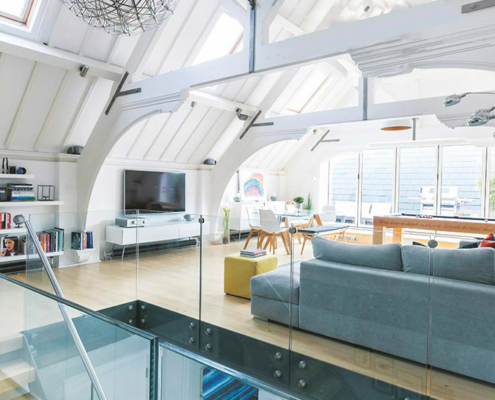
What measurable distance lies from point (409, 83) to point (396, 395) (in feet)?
25.4

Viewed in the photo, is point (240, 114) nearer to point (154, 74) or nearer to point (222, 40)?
point (222, 40)

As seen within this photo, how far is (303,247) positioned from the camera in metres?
3.21

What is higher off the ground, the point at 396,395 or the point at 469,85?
the point at 469,85

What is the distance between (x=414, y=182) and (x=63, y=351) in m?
8.87

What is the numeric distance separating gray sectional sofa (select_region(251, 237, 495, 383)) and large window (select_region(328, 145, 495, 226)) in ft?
23.0

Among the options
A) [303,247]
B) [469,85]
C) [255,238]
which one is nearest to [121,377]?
[303,247]

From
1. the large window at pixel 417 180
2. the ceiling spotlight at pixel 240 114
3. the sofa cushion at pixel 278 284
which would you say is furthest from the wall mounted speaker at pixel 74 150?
the large window at pixel 417 180

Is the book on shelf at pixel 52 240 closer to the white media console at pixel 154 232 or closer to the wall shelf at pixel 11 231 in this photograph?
the wall shelf at pixel 11 231

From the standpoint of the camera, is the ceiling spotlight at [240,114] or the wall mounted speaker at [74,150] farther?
the ceiling spotlight at [240,114]

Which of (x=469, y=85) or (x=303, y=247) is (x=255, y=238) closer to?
(x=303, y=247)

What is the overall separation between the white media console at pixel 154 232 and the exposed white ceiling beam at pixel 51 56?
2094 mm

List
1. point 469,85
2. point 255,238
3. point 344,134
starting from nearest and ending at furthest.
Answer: point 255,238 → point 469,85 → point 344,134

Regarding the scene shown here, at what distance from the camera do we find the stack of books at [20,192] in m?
5.09

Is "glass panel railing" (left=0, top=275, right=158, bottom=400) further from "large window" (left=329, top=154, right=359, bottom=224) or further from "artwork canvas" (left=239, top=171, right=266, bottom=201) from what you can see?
"large window" (left=329, top=154, right=359, bottom=224)
